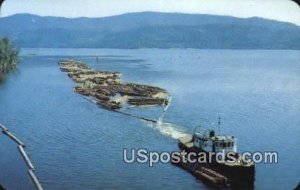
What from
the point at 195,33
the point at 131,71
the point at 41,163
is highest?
the point at 195,33

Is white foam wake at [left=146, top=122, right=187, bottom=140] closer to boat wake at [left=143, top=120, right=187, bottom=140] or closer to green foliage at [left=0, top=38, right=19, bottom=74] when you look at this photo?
boat wake at [left=143, top=120, right=187, bottom=140]

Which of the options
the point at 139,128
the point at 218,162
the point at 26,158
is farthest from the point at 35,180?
the point at 218,162

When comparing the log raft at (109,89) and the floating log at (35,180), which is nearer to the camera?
the floating log at (35,180)

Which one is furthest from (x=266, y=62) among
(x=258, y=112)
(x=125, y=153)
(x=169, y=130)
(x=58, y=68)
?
(x=58, y=68)

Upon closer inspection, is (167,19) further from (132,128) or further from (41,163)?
(41,163)

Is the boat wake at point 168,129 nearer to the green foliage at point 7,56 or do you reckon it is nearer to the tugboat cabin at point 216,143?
the tugboat cabin at point 216,143

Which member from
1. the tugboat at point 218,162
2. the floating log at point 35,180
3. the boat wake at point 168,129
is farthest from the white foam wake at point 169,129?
the floating log at point 35,180

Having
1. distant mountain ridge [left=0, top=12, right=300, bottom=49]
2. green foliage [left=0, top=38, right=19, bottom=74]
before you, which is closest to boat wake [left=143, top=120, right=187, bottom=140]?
distant mountain ridge [left=0, top=12, right=300, bottom=49]
